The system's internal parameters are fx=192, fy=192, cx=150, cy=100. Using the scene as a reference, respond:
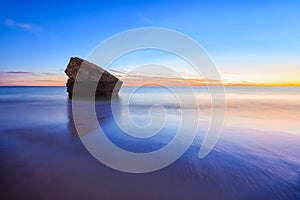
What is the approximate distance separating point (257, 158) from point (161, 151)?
2325 mm

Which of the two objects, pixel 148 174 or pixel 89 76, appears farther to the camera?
pixel 89 76

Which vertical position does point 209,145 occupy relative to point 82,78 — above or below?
below

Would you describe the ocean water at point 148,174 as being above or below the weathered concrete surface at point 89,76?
below

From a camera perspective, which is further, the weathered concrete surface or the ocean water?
the weathered concrete surface

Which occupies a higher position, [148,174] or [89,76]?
[89,76]

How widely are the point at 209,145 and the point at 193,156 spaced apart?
1085 millimetres

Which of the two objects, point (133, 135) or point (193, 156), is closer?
point (193, 156)

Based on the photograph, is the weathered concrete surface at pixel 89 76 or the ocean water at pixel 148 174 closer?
the ocean water at pixel 148 174

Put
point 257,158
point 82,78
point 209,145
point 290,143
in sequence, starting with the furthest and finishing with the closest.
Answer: point 82,78
point 290,143
point 209,145
point 257,158

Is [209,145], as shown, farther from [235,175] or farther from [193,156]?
[235,175]

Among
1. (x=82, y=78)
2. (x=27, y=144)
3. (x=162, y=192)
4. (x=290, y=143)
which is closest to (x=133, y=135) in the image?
(x=27, y=144)

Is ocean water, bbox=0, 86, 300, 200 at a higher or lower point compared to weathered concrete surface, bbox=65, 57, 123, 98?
lower

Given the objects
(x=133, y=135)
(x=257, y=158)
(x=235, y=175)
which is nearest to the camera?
(x=235, y=175)

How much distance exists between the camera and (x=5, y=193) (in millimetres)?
2902
